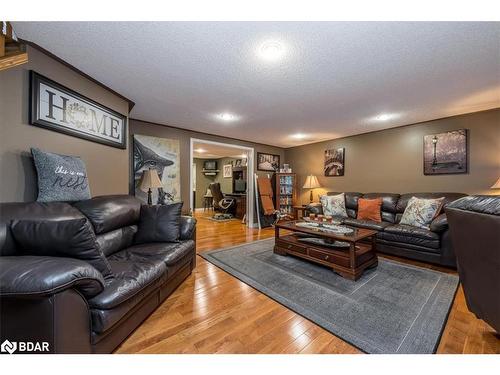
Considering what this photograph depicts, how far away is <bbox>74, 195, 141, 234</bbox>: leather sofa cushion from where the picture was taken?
1.77 metres

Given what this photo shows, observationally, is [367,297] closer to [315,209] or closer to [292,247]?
[292,247]

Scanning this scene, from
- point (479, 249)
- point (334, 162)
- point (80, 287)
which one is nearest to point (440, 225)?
point (479, 249)

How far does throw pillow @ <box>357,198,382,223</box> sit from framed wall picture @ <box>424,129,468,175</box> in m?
1.00

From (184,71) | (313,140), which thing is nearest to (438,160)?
(313,140)

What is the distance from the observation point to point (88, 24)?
4.73 ft

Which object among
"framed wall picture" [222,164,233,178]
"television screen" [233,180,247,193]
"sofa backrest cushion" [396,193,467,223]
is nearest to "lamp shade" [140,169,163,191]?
"sofa backrest cushion" [396,193,467,223]

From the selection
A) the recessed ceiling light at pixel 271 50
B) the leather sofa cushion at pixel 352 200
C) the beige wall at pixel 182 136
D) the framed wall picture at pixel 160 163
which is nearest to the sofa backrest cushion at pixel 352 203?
the leather sofa cushion at pixel 352 200

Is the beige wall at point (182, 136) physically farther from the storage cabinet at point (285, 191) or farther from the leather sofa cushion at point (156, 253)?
the leather sofa cushion at point (156, 253)

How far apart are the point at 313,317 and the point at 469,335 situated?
1.02 meters

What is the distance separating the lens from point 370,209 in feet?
12.2

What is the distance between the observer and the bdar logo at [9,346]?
2.94ft

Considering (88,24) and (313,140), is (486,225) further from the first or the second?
(313,140)

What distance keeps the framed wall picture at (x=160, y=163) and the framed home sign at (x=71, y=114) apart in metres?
0.81

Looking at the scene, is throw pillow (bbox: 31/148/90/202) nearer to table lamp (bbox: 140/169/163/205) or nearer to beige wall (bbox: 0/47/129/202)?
beige wall (bbox: 0/47/129/202)
